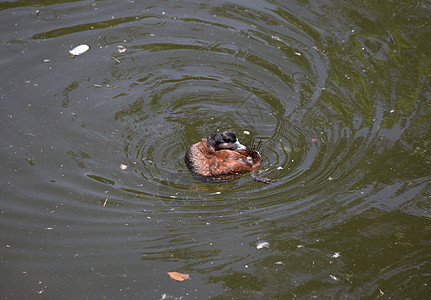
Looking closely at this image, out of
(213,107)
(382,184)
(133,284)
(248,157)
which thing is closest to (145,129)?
(213,107)

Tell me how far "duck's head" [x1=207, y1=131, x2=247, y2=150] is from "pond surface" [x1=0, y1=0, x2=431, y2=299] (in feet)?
1.29

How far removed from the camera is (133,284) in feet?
13.7

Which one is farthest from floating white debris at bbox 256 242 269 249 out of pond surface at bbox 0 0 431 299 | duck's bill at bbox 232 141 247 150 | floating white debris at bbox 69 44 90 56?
floating white debris at bbox 69 44 90 56

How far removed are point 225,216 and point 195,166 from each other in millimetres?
690

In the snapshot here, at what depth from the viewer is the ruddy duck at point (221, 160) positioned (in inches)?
200

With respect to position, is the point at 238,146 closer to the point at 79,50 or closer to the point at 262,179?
the point at 262,179

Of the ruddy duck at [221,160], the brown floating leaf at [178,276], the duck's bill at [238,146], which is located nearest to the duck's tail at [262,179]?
the ruddy duck at [221,160]

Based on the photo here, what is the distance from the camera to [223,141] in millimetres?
5051

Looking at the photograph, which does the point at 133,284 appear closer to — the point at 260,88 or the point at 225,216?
the point at 225,216

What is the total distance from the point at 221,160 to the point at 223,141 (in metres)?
0.21

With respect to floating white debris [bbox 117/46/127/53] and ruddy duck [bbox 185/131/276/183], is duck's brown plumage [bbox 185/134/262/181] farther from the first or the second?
floating white debris [bbox 117/46/127/53]

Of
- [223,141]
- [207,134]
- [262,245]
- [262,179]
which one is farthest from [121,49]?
[262,245]

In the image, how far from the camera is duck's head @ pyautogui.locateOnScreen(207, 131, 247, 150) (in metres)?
5.04

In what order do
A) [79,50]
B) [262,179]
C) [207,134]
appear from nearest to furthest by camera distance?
[262,179], [207,134], [79,50]
